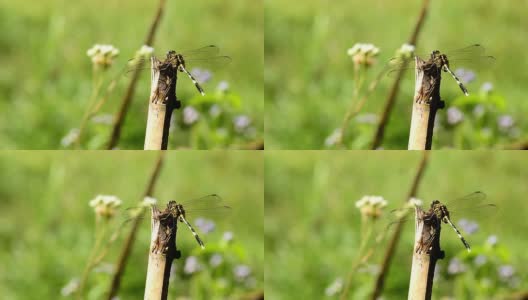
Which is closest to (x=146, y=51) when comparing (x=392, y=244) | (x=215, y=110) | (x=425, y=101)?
(x=215, y=110)

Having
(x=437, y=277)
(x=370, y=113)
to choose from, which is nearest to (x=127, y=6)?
(x=370, y=113)

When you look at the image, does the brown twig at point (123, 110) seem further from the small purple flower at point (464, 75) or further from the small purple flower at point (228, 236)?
the small purple flower at point (464, 75)

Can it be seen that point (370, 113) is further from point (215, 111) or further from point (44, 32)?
point (44, 32)

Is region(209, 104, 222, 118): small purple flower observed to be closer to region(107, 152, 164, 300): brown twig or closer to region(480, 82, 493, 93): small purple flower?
region(107, 152, 164, 300): brown twig

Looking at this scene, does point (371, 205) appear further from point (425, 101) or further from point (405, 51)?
point (405, 51)

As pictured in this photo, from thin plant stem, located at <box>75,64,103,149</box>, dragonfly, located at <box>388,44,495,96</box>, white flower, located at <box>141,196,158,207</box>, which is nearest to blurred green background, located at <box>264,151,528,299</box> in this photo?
dragonfly, located at <box>388,44,495,96</box>

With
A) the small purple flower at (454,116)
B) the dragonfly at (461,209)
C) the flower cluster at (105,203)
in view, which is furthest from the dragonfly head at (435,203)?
the flower cluster at (105,203)

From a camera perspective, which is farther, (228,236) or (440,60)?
(228,236)
